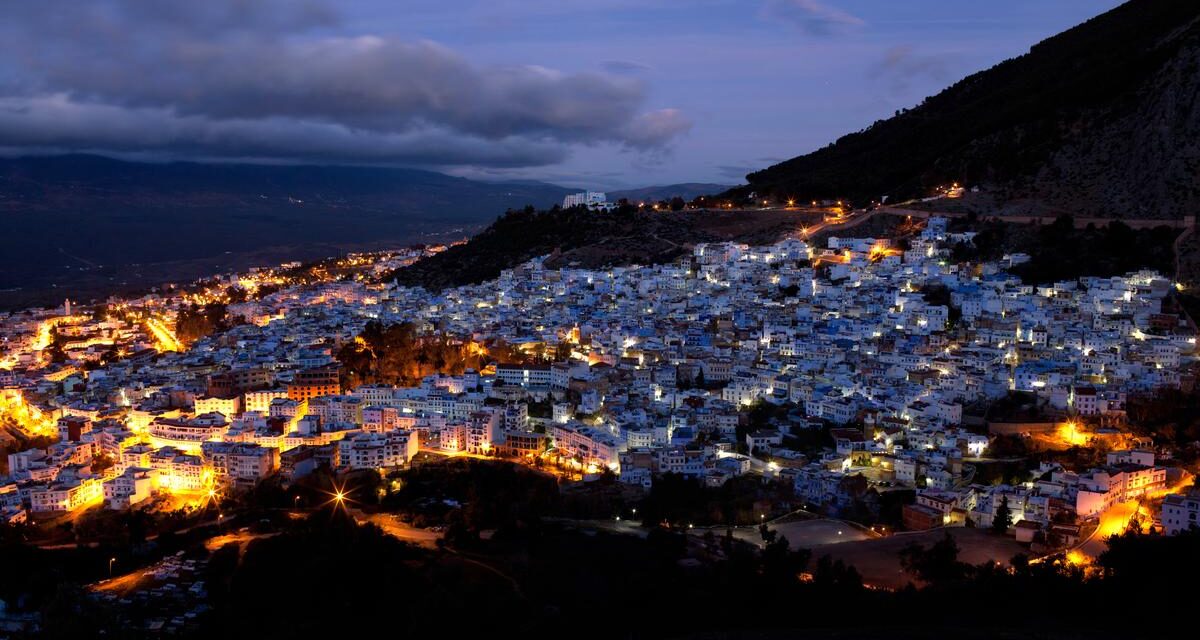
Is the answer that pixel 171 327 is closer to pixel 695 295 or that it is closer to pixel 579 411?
pixel 695 295

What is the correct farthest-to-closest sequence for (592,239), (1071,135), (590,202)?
(590,202) → (592,239) → (1071,135)

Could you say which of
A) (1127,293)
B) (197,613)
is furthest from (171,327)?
(1127,293)

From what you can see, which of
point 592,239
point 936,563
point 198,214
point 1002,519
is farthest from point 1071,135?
point 198,214

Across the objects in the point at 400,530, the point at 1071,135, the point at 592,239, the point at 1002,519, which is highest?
the point at 1071,135

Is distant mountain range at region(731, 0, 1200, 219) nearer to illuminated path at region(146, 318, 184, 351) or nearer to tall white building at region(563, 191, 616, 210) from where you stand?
tall white building at region(563, 191, 616, 210)

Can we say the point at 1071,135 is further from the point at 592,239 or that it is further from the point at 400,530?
the point at 400,530

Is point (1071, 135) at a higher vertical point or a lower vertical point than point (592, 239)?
higher

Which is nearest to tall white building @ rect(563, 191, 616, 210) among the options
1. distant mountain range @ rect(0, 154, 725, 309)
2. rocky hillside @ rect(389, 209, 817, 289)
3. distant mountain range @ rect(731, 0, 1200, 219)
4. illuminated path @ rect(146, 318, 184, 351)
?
rocky hillside @ rect(389, 209, 817, 289)

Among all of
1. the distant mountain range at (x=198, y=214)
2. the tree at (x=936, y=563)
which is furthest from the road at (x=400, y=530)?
the distant mountain range at (x=198, y=214)
